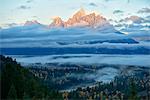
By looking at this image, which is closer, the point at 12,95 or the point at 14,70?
the point at 12,95

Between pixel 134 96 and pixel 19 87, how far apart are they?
39.7 m

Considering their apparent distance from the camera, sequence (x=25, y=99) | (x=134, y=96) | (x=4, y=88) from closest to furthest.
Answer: (x=25, y=99) < (x=134, y=96) < (x=4, y=88)

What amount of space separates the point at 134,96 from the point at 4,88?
38.3m

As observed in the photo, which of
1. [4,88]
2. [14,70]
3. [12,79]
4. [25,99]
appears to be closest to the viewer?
[25,99]

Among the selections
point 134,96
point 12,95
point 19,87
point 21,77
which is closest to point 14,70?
point 21,77

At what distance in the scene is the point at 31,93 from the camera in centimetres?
13488

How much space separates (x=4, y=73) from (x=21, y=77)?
11.1 metres

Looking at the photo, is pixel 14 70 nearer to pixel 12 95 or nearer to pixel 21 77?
pixel 21 77

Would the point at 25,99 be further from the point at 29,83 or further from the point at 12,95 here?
the point at 29,83

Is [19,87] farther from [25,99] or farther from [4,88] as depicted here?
[25,99]

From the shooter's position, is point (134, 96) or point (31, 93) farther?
point (31, 93)

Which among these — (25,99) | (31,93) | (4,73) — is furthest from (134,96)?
(4,73)

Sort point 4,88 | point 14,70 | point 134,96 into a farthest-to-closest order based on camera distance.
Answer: point 14,70, point 4,88, point 134,96

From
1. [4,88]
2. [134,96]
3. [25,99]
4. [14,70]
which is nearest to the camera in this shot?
[25,99]
